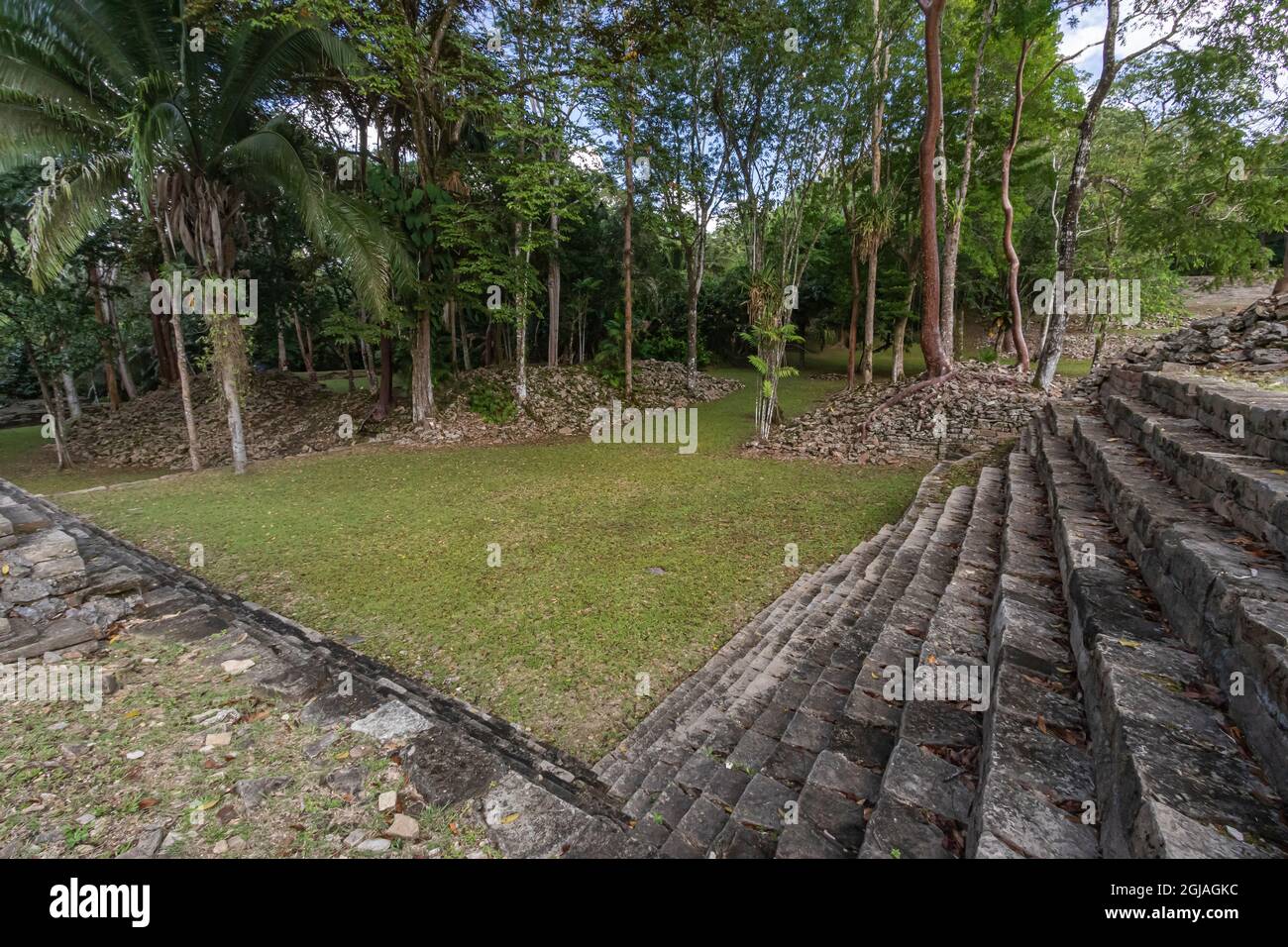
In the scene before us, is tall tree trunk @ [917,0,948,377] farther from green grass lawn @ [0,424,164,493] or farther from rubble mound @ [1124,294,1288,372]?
green grass lawn @ [0,424,164,493]

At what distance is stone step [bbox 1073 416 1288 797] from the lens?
1.58 m

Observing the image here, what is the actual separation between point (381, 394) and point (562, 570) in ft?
35.5

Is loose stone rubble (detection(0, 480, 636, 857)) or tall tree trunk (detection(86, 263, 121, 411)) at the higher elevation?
tall tree trunk (detection(86, 263, 121, 411))

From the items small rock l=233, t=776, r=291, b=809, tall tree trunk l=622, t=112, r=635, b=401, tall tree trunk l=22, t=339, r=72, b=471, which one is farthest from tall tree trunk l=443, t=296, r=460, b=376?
small rock l=233, t=776, r=291, b=809

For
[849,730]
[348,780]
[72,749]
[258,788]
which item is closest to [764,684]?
[849,730]

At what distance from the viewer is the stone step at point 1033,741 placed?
1.53 m

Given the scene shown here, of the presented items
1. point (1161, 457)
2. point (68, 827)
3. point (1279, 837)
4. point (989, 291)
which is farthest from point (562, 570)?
point (989, 291)

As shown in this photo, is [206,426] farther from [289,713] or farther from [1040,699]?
[1040,699]

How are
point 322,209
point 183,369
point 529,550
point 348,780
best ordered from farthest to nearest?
point 183,369 → point 322,209 → point 529,550 → point 348,780

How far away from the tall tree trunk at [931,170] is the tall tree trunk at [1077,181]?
9.33 feet

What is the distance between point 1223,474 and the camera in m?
2.94

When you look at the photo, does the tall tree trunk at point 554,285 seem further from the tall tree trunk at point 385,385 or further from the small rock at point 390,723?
the small rock at point 390,723

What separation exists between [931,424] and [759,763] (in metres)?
10.1

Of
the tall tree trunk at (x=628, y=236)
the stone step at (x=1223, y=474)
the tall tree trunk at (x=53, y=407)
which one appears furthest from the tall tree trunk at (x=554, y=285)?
the stone step at (x=1223, y=474)
